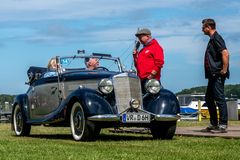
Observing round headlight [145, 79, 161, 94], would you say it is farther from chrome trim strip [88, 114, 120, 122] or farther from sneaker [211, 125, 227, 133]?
sneaker [211, 125, 227, 133]

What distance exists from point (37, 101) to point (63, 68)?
955mm

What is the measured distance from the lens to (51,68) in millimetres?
13203

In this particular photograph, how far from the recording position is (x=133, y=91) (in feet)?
35.3

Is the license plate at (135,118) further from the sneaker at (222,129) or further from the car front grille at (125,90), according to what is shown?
the sneaker at (222,129)

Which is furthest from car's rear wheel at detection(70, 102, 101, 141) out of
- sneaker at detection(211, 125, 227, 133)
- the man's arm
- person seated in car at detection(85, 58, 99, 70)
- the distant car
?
the man's arm

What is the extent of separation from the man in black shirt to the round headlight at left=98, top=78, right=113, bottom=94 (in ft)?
7.49

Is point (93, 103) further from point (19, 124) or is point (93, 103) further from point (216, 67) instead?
point (19, 124)

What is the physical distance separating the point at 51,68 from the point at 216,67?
3.61 metres

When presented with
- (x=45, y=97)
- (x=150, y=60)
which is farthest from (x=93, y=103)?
(x=45, y=97)

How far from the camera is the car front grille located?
34.9 feet

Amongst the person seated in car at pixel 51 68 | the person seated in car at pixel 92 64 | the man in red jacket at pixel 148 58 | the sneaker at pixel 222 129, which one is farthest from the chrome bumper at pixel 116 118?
the person seated in car at pixel 92 64

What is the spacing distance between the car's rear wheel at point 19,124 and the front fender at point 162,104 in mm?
3502

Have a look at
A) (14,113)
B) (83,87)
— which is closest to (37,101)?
(14,113)

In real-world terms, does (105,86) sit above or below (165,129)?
above
